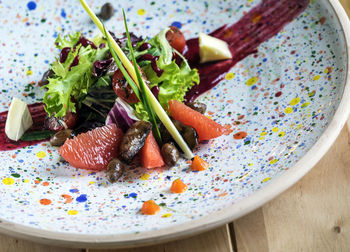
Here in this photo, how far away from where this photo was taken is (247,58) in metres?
3.22

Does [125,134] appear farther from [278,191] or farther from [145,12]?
[145,12]

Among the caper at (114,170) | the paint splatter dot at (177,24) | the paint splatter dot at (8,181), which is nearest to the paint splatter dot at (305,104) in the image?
the caper at (114,170)

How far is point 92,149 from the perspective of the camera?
8.50ft

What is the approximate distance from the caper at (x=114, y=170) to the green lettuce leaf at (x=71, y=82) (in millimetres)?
476

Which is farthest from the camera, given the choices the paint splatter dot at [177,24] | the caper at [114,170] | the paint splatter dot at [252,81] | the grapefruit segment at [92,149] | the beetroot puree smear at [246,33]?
the paint splatter dot at [177,24]

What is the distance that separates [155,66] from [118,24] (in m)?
0.84

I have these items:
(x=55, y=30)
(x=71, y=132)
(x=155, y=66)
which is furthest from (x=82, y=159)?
(x=55, y=30)

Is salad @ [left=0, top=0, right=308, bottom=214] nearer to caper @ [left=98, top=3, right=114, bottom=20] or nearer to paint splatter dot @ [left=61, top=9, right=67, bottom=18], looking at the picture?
caper @ [left=98, top=3, right=114, bottom=20]

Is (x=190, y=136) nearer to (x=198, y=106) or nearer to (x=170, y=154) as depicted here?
(x=170, y=154)

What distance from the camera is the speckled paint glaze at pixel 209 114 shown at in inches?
88.0

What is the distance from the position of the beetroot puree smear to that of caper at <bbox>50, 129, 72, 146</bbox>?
2.75ft

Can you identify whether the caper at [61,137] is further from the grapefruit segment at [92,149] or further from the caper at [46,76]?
the caper at [46,76]

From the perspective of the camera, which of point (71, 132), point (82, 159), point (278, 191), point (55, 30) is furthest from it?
point (55, 30)

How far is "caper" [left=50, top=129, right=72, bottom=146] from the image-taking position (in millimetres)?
2721
